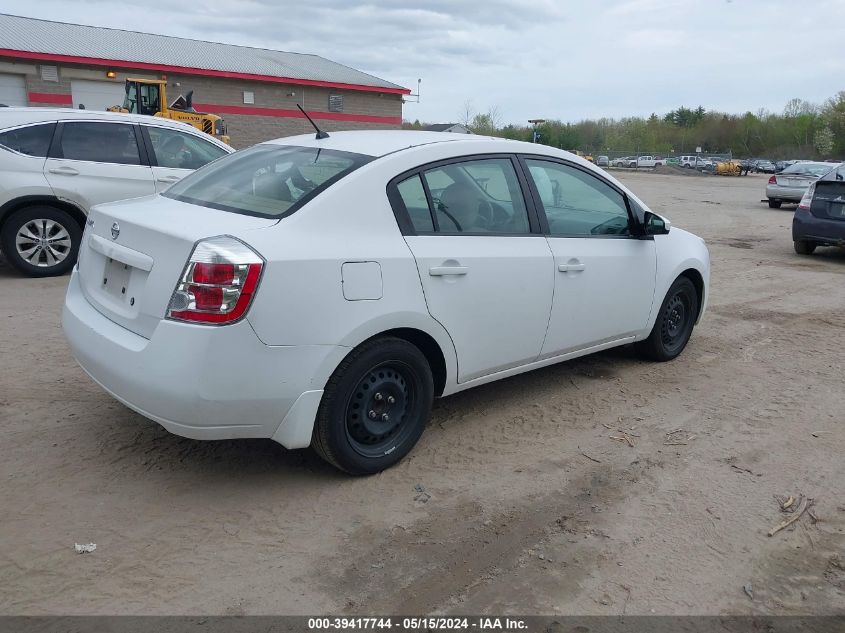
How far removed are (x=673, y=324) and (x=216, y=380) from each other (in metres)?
3.86

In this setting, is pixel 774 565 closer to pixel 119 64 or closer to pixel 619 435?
pixel 619 435

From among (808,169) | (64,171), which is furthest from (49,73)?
(808,169)

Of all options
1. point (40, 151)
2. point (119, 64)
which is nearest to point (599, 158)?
point (119, 64)

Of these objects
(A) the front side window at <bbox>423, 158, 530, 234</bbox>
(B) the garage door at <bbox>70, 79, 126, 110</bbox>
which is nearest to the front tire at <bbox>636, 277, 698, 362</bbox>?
(A) the front side window at <bbox>423, 158, 530, 234</bbox>

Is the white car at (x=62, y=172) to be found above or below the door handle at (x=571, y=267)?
above

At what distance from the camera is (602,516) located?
136 inches

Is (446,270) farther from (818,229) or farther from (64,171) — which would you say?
(818,229)

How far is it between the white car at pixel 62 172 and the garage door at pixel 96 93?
2298 cm

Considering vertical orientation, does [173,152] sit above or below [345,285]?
above

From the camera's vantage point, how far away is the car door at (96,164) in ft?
26.3

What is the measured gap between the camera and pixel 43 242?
317 inches

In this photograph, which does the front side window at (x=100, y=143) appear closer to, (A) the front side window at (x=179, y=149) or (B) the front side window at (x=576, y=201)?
(A) the front side window at (x=179, y=149)

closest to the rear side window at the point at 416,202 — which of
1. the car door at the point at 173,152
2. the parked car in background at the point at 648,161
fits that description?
the car door at the point at 173,152

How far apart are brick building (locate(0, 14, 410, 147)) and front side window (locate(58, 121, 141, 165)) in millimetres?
22560
